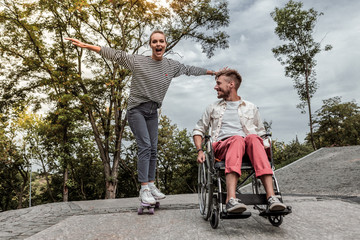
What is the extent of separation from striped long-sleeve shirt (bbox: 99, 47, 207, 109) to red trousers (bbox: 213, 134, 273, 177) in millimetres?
1206

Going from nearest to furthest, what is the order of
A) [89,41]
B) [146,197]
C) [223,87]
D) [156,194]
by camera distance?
[223,87] → [146,197] → [156,194] → [89,41]

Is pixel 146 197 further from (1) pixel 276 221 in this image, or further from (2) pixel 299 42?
(2) pixel 299 42

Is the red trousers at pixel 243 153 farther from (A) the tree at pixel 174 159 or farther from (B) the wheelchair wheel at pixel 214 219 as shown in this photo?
(A) the tree at pixel 174 159

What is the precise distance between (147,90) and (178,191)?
654 inches

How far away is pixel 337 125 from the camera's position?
943 inches

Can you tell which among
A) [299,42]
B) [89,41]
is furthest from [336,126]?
[89,41]

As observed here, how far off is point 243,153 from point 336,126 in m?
25.0

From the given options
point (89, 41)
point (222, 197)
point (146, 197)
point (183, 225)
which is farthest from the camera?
point (89, 41)

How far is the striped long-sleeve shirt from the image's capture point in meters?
3.25

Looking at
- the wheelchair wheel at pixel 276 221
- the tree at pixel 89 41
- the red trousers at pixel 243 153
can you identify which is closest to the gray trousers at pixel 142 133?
the red trousers at pixel 243 153

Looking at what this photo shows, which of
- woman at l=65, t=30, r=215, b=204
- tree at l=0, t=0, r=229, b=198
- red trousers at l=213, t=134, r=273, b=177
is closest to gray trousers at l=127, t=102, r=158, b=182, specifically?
woman at l=65, t=30, r=215, b=204

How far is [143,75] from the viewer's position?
327 centimetres

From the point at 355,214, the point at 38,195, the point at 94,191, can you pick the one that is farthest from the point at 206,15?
the point at 38,195

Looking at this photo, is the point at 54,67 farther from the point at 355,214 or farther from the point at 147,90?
the point at 355,214
